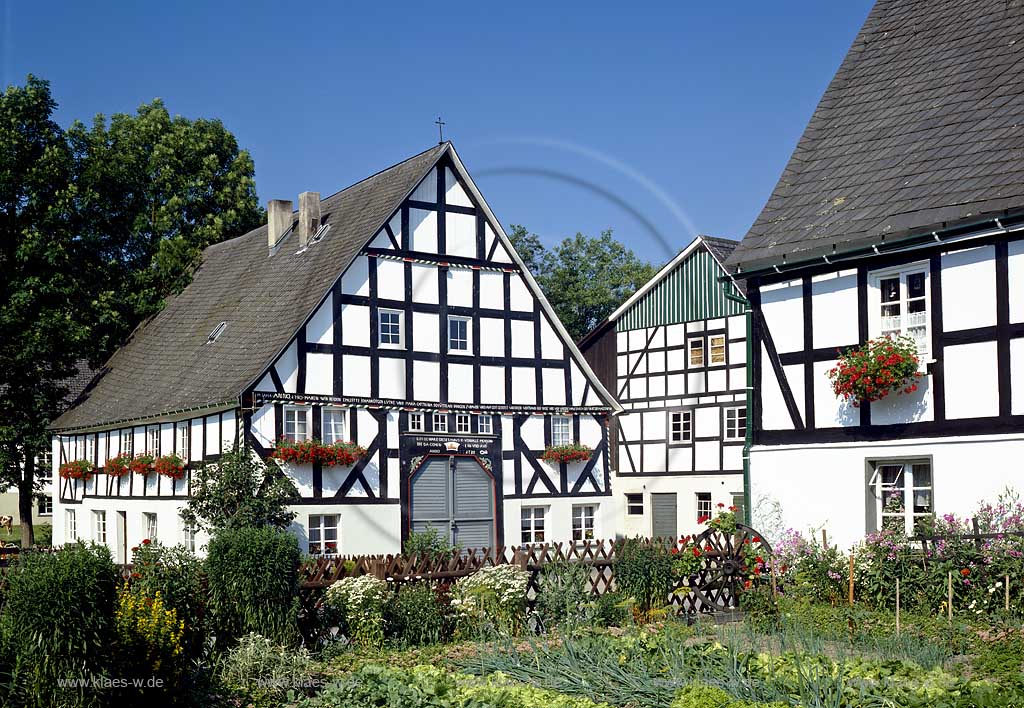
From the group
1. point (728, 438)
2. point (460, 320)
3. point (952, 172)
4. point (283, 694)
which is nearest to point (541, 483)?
point (460, 320)

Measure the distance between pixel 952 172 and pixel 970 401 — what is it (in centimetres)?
356

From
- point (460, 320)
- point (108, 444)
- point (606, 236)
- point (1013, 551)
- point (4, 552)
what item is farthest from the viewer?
point (606, 236)

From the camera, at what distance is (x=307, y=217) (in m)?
30.4

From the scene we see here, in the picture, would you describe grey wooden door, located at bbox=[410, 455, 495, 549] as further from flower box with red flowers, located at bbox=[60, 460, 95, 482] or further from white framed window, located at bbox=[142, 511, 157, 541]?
flower box with red flowers, located at bbox=[60, 460, 95, 482]

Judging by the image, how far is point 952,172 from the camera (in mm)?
18203

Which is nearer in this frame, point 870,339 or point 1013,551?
point 1013,551

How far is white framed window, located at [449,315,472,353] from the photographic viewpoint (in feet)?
92.4

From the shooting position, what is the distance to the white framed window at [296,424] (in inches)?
995

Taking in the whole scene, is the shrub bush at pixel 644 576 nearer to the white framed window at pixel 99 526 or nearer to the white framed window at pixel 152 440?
the white framed window at pixel 152 440

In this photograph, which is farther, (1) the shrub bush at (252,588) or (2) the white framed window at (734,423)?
(2) the white framed window at (734,423)

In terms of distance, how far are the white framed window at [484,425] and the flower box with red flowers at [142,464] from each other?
766cm

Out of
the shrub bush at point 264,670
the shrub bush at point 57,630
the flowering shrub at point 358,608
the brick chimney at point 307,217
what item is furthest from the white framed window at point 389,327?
the shrub bush at point 57,630

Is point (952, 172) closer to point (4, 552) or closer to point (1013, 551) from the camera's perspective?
point (1013, 551)

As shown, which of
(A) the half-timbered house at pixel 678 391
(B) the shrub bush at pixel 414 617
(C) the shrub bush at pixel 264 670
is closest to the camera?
(C) the shrub bush at pixel 264 670
